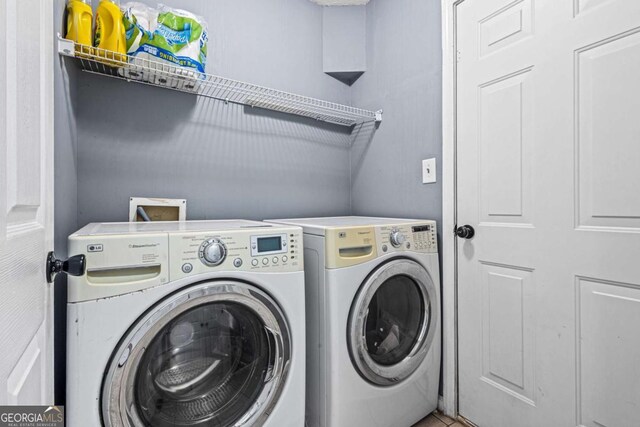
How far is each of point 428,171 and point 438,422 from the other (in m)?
1.23

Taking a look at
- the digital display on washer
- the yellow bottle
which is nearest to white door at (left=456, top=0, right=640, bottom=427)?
the digital display on washer

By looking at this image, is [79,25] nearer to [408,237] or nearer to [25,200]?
[25,200]

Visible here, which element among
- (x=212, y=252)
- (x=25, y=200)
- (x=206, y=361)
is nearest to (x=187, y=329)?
(x=206, y=361)

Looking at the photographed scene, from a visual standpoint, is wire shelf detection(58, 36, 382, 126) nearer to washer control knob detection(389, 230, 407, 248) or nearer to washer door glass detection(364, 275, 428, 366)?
washer control knob detection(389, 230, 407, 248)

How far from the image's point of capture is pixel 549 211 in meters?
1.17

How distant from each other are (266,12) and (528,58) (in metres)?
1.44

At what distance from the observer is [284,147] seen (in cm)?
198

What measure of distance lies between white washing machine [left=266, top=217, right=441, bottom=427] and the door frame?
2.2 inches

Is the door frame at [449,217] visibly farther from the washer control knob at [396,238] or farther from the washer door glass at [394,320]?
the washer control knob at [396,238]

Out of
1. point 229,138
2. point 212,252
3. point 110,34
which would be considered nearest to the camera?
point 212,252

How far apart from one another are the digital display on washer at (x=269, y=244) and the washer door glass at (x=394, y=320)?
0.50m

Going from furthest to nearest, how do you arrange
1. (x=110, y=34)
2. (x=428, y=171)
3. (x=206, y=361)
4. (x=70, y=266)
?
(x=428, y=171)
(x=110, y=34)
(x=206, y=361)
(x=70, y=266)

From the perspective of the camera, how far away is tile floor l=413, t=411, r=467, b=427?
58.2 inches

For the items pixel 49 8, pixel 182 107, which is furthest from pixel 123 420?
pixel 182 107
